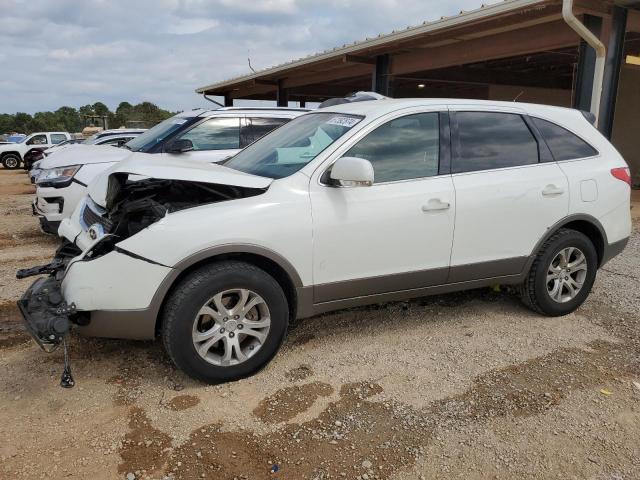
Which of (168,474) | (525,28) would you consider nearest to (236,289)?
(168,474)

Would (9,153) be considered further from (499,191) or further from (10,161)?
(499,191)

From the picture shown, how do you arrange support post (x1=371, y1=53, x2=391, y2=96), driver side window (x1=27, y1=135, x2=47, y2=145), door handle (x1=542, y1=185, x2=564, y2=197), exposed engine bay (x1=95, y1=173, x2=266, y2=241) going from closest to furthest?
exposed engine bay (x1=95, y1=173, x2=266, y2=241) < door handle (x1=542, y1=185, x2=564, y2=197) < support post (x1=371, y1=53, x2=391, y2=96) < driver side window (x1=27, y1=135, x2=47, y2=145)

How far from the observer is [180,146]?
6.42m

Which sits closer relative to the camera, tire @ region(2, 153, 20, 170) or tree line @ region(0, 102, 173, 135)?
tire @ region(2, 153, 20, 170)

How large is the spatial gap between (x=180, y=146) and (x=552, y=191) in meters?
4.23

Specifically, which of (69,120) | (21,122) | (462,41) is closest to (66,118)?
(69,120)

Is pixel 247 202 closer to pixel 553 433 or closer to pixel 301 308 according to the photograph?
pixel 301 308

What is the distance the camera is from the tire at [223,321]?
10.3 feet

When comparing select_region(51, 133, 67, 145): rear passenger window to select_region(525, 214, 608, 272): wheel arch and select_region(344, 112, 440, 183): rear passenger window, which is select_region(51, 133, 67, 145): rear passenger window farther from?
select_region(525, 214, 608, 272): wheel arch

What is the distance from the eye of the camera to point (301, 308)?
11.6 ft

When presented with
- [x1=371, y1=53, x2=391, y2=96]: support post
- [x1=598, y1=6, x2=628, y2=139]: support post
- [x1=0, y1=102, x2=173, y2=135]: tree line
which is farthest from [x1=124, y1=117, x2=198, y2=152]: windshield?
[x1=0, y1=102, x2=173, y2=135]: tree line

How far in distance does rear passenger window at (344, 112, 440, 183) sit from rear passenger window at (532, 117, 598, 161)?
105 cm

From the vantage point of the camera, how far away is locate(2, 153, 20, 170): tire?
24641mm

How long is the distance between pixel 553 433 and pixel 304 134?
2.62m
